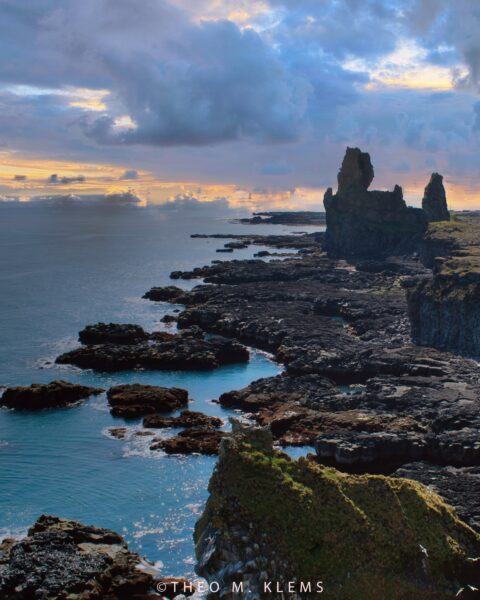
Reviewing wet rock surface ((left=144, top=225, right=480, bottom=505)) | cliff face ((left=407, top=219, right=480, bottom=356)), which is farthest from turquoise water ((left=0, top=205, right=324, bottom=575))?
cliff face ((left=407, top=219, right=480, bottom=356))

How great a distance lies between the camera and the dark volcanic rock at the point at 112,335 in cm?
9331

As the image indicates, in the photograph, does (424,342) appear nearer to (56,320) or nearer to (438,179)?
(56,320)

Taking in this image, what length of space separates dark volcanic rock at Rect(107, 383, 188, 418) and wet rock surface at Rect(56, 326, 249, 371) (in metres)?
13.2

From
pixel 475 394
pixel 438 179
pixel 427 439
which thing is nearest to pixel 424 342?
pixel 475 394

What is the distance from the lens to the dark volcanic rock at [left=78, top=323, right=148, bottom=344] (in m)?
93.3

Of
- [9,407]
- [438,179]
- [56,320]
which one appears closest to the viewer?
[9,407]

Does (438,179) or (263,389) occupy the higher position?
(438,179)

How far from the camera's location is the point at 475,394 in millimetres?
63188

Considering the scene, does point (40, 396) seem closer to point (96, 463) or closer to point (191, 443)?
point (96, 463)

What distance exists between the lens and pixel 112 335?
9338cm

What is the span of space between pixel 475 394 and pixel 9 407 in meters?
45.3

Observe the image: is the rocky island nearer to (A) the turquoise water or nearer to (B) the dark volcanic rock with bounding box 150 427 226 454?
(B) the dark volcanic rock with bounding box 150 427 226 454

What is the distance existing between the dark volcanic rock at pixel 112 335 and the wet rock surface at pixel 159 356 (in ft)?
9.67

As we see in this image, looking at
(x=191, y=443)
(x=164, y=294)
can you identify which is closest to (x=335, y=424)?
(x=191, y=443)
